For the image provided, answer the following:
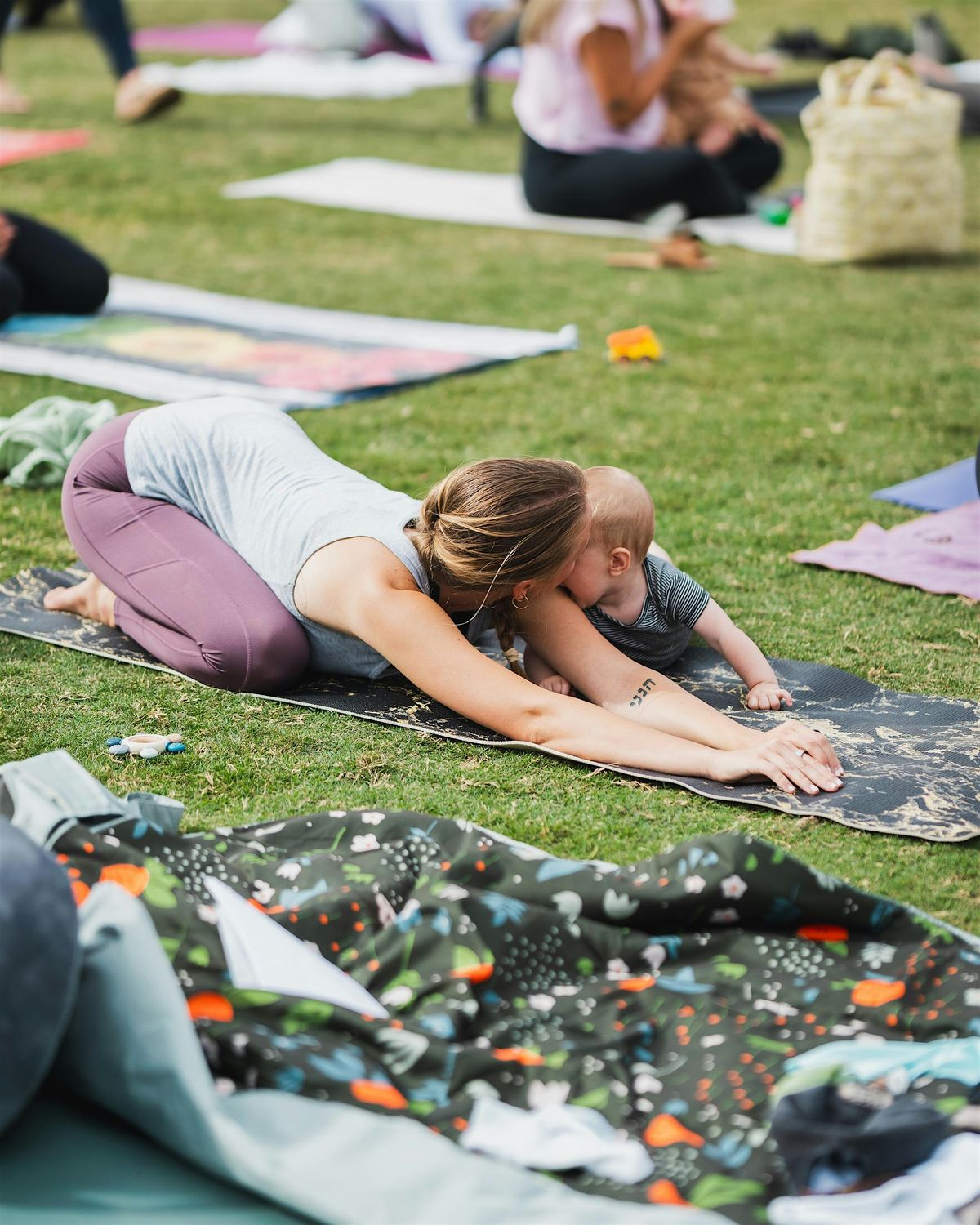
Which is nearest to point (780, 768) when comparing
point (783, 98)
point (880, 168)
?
point (880, 168)

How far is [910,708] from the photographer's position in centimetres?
299

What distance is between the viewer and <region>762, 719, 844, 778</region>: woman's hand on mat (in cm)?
270

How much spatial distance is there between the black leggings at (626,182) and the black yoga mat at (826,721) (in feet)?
14.9

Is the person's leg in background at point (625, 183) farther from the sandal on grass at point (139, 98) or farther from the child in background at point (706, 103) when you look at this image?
the sandal on grass at point (139, 98)

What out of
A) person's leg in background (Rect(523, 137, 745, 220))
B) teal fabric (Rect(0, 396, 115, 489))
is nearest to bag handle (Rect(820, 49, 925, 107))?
person's leg in background (Rect(523, 137, 745, 220))

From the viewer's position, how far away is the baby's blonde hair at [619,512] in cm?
295

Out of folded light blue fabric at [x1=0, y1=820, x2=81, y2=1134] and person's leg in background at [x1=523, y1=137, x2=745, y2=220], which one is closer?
folded light blue fabric at [x1=0, y1=820, x2=81, y2=1134]

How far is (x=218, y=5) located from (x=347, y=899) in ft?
49.8

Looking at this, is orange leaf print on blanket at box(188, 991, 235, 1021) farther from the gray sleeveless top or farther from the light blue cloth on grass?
the gray sleeveless top

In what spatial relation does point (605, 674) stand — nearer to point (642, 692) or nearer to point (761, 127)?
point (642, 692)

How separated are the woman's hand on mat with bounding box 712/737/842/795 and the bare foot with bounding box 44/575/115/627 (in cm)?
149

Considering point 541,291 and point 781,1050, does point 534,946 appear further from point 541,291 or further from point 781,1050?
point 541,291

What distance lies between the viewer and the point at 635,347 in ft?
17.7

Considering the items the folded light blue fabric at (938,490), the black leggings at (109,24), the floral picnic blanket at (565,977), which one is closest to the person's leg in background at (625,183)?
the black leggings at (109,24)
